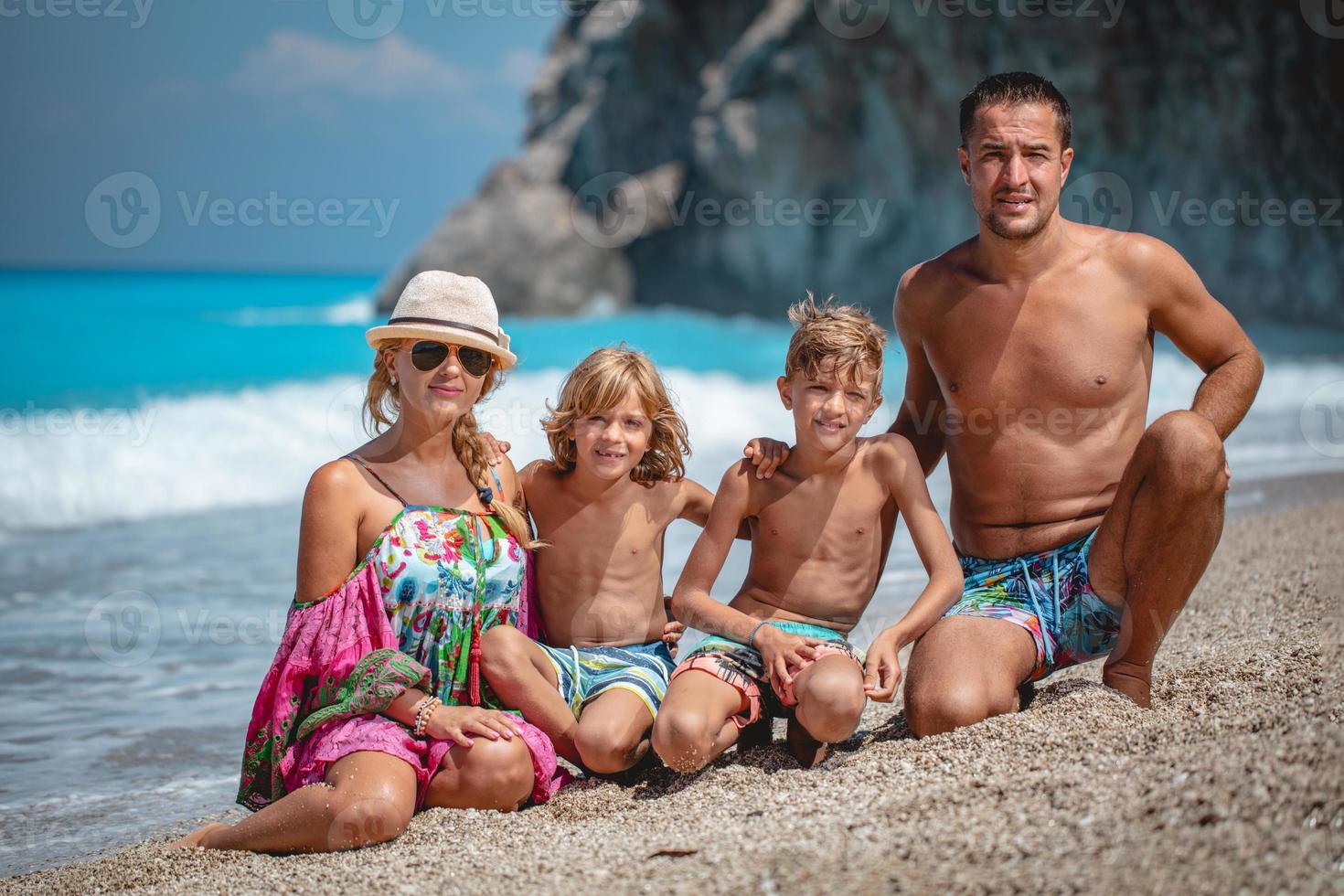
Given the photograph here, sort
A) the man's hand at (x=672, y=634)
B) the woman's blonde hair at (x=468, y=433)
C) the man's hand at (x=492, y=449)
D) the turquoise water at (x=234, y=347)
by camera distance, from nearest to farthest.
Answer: the woman's blonde hair at (x=468, y=433), the man's hand at (x=492, y=449), the man's hand at (x=672, y=634), the turquoise water at (x=234, y=347)

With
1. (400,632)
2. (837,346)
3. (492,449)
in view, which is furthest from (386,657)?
(837,346)

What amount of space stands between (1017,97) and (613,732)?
2098 mm

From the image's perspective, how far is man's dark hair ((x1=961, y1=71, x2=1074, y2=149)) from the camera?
3209 millimetres

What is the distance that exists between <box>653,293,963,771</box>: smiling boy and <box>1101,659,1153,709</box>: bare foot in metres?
0.49

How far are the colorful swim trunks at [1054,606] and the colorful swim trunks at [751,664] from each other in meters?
0.42

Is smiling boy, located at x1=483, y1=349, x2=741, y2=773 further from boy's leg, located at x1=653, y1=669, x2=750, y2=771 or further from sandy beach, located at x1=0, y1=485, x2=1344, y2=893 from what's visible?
→ sandy beach, located at x1=0, y1=485, x2=1344, y2=893

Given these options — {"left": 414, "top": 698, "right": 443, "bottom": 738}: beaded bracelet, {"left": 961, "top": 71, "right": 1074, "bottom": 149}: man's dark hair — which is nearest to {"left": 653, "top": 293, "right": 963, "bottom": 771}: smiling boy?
{"left": 414, "top": 698, "right": 443, "bottom": 738}: beaded bracelet

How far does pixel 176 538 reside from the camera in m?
6.96

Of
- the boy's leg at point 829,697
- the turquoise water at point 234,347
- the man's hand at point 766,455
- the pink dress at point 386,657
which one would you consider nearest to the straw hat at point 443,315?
the pink dress at point 386,657

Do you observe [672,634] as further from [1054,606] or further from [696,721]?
[1054,606]

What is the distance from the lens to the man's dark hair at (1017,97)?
126 inches

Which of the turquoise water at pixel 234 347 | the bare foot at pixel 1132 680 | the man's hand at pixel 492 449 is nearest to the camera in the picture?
the bare foot at pixel 1132 680

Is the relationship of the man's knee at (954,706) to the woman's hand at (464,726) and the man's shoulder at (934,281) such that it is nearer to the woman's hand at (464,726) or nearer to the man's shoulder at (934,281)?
the woman's hand at (464,726)

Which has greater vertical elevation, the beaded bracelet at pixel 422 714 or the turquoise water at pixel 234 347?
the turquoise water at pixel 234 347
